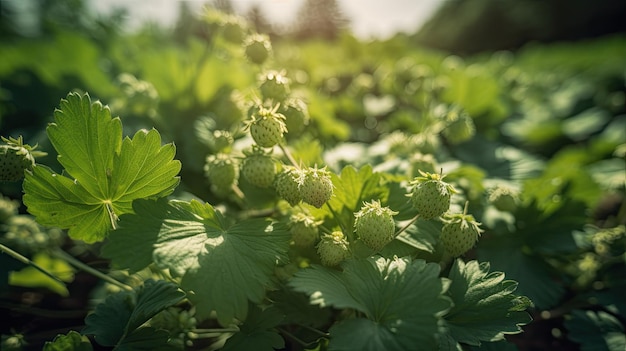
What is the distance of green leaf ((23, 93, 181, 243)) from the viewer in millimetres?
1040

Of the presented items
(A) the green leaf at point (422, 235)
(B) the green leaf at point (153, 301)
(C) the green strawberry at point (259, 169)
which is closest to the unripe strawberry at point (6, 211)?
(B) the green leaf at point (153, 301)

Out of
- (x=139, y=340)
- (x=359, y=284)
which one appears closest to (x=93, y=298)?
(x=139, y=340)

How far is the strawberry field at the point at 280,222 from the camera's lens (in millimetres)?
949

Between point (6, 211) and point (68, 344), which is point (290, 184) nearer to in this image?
point (68, 344)

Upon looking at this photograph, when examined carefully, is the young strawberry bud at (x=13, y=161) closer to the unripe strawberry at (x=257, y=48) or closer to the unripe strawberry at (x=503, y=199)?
the unripe strawberry at (x=257, y=48)

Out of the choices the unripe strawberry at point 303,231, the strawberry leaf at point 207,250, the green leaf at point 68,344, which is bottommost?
the green leaf at point 68,344

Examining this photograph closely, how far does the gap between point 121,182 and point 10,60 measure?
9.15 ft

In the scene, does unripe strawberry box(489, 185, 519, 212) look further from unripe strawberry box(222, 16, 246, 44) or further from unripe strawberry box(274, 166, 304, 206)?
unripe strawberry box(222, 16, 246, 44)

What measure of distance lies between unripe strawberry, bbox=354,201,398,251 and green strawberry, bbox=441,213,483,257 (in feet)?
0.55

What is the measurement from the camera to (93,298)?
4.89 feet

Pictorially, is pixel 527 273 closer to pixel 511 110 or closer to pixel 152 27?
pixel 511 110

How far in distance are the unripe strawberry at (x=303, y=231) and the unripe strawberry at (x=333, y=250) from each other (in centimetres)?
5

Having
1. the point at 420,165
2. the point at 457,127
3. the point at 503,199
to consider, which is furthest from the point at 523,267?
the point at 457,127

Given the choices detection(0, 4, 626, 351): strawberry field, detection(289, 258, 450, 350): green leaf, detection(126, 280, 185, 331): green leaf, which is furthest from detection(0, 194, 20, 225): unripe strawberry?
detection(289, 258, 450, 350): green leaf
